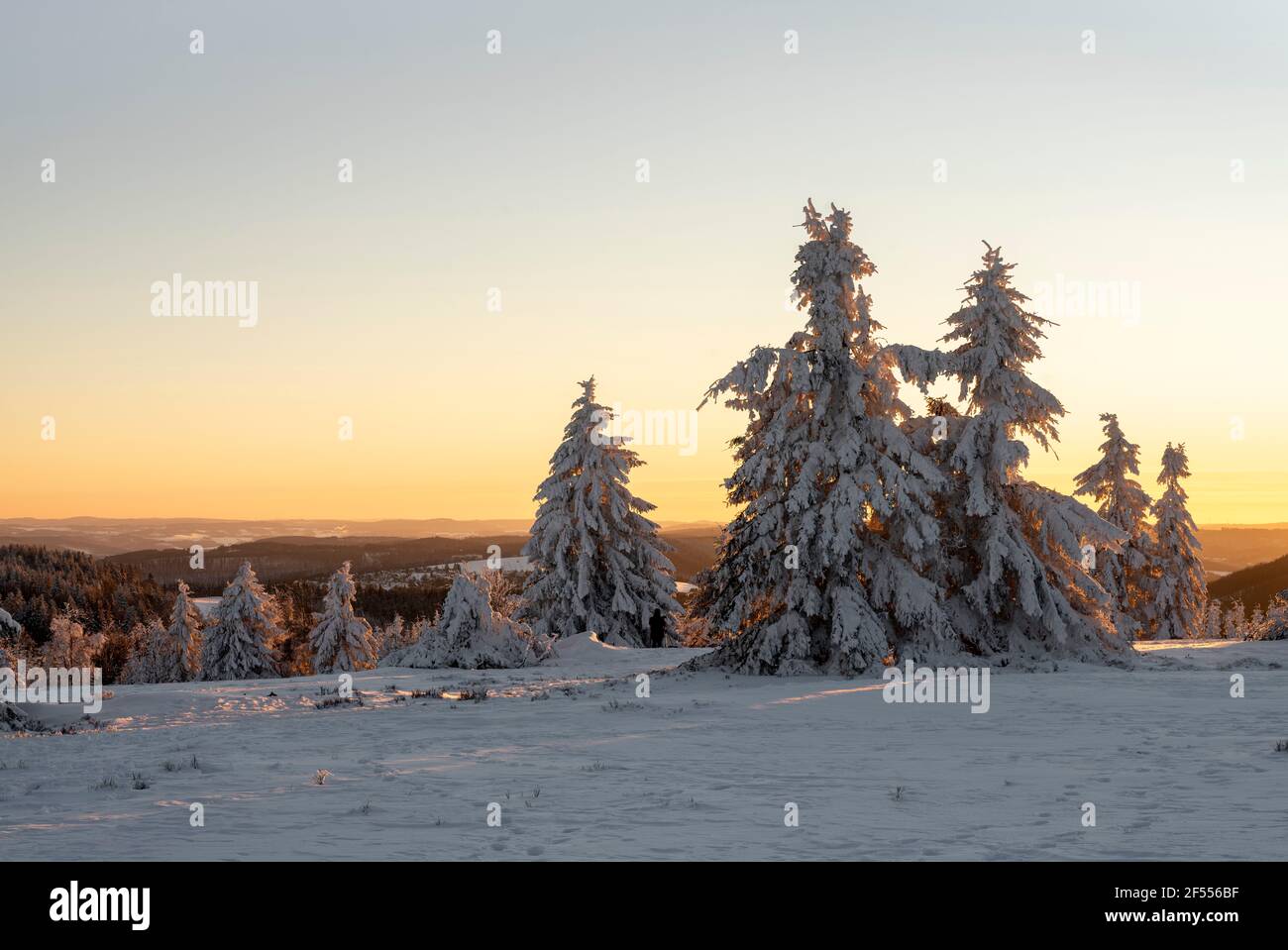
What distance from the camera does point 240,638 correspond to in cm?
5259

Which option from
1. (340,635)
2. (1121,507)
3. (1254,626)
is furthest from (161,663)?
(1254,626)

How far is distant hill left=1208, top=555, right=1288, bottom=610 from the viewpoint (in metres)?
143

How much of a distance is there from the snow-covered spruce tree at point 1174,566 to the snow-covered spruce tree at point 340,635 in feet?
133

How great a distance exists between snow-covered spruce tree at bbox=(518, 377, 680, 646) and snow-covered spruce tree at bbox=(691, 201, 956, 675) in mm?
15762

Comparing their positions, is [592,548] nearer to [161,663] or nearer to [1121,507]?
[1121,507]

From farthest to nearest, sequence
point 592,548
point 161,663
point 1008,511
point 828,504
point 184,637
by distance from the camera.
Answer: point 161,663 < point 184,637 < point 592,548 < point 1008,511 < point 828,504

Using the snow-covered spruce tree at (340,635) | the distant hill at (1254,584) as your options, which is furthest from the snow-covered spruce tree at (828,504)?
the distant hill at (1254,584)

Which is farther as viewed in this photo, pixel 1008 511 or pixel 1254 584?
pixel 1254 584

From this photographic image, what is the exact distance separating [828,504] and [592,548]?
1804 cm

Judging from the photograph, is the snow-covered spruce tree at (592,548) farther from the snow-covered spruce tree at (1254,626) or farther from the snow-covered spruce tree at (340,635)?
the snow-covered spruce tree at (1254,626)

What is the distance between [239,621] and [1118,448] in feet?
150

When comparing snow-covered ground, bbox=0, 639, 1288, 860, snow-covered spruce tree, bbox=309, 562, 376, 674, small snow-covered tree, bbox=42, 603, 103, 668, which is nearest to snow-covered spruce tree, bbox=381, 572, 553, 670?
snow-covered ground, bbox=0, 639, 1288, 860

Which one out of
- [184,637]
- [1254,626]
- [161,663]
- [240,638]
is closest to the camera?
[240,638]
